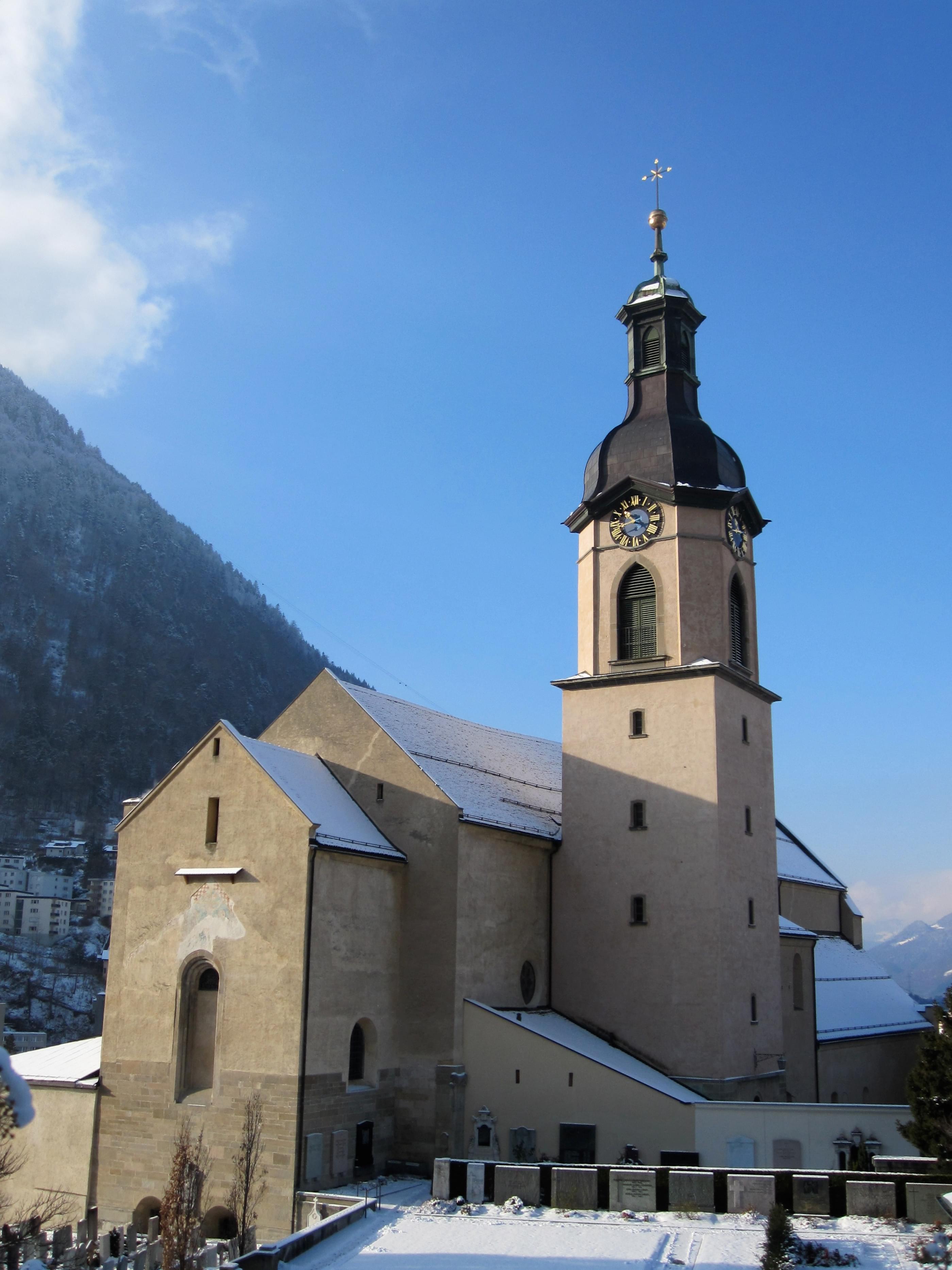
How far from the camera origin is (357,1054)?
30047mm

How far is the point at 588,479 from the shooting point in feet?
126

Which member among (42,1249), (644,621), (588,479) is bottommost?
(42,1249)

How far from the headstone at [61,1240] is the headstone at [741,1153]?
14840 millimetres

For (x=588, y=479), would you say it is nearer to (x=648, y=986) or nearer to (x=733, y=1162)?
(x=648, y=986)

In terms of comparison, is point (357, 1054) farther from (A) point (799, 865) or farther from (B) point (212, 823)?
(A) point (799, 865)

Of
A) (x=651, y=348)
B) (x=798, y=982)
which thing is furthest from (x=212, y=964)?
(x=651, y=348)

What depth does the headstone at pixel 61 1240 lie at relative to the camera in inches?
973

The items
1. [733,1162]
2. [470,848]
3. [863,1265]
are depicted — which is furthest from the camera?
[470,848]

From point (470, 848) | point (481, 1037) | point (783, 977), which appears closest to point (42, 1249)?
point (481, 1037)

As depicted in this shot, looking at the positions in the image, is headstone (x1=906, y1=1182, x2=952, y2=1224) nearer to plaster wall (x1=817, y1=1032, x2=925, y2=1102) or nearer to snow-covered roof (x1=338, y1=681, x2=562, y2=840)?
snow-covered roof (x1=338, y1=681, x2=562, y2=840)

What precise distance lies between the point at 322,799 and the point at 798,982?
19.9 metres

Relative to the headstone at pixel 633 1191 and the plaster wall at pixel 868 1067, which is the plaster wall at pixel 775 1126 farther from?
the plaster wall at pixel 868 1067

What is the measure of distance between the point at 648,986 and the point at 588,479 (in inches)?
617

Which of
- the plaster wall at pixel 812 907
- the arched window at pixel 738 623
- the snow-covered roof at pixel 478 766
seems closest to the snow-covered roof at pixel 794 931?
the plaster wall at pixel 812 907
